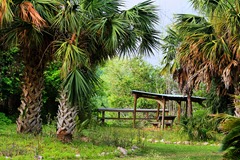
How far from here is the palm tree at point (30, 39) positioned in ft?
28.3

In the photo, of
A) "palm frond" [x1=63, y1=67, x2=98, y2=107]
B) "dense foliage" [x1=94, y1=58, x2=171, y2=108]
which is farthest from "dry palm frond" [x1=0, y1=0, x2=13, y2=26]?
"dense foliage" [x1=94, y1=58, x2=171, y2=108]

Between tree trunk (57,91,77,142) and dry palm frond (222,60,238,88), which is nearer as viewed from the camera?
tree trunk (57,91,77,142)

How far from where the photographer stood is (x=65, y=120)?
9.63 meters

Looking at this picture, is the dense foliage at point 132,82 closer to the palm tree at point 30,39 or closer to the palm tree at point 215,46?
the palm tree at point 215,46

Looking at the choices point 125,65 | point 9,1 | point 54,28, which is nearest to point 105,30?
point 54,28

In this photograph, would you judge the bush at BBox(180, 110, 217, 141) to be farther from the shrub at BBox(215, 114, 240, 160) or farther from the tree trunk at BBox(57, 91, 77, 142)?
the shrub at BBox(215, 114, 240, 160)

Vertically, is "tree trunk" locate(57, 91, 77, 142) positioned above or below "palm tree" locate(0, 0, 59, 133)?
below

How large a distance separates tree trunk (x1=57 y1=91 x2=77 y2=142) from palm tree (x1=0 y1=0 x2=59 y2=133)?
977 mm

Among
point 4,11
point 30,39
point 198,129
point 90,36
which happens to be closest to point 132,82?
point 198,129

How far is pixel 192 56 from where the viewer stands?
43.1 ft

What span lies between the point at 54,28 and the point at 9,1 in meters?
1.90

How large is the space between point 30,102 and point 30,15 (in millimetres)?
2666

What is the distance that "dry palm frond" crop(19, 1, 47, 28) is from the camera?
8453 millimetres

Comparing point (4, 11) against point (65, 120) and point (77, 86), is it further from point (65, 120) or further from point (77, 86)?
point (65, 120)
